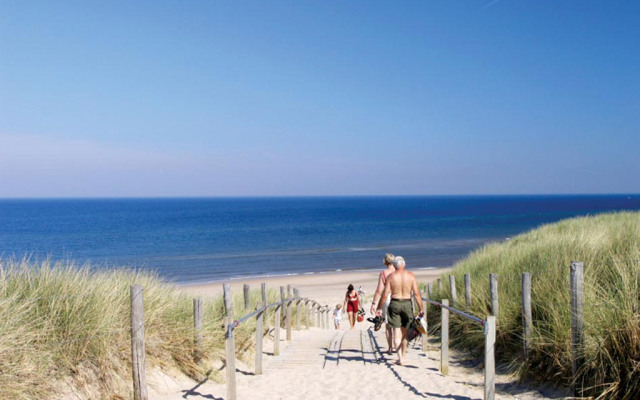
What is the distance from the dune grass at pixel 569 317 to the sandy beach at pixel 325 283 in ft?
57.8

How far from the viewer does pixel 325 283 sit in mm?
36594

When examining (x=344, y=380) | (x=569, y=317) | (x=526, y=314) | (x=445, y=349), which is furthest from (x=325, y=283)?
(x=569, y=317)

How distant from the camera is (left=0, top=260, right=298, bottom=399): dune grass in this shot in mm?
5785

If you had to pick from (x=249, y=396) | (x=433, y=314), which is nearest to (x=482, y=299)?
(x=433, y=314)

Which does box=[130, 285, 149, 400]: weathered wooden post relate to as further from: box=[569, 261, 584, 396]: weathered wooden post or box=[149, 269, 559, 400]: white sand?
box=[569, 261, 584, 396]: weathered wooden post

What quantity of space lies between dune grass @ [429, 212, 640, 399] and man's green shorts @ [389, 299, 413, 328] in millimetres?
1545

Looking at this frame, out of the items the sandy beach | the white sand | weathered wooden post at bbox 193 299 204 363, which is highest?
weathered wooden post at bbox 193 299 204 363

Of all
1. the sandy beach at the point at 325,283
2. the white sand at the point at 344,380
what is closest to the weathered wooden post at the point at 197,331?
the white sand at the point at 344,380

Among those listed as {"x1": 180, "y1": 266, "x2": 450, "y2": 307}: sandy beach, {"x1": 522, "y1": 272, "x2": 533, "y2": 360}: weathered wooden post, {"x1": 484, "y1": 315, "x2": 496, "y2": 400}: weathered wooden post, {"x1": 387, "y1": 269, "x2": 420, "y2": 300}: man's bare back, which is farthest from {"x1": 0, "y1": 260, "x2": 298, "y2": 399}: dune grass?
{"x1": 180, "y1": 266, "x2": 450, "y2": 307}: sandy beach

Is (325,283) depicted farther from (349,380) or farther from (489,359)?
(489,359)

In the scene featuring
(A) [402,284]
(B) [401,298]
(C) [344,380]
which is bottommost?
(C) [344,380]

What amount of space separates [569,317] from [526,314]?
0.85 m

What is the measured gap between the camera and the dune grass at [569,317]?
19.7ft

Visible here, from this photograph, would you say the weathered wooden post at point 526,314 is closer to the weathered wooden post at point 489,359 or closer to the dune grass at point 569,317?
the dune grass at point 569,317
